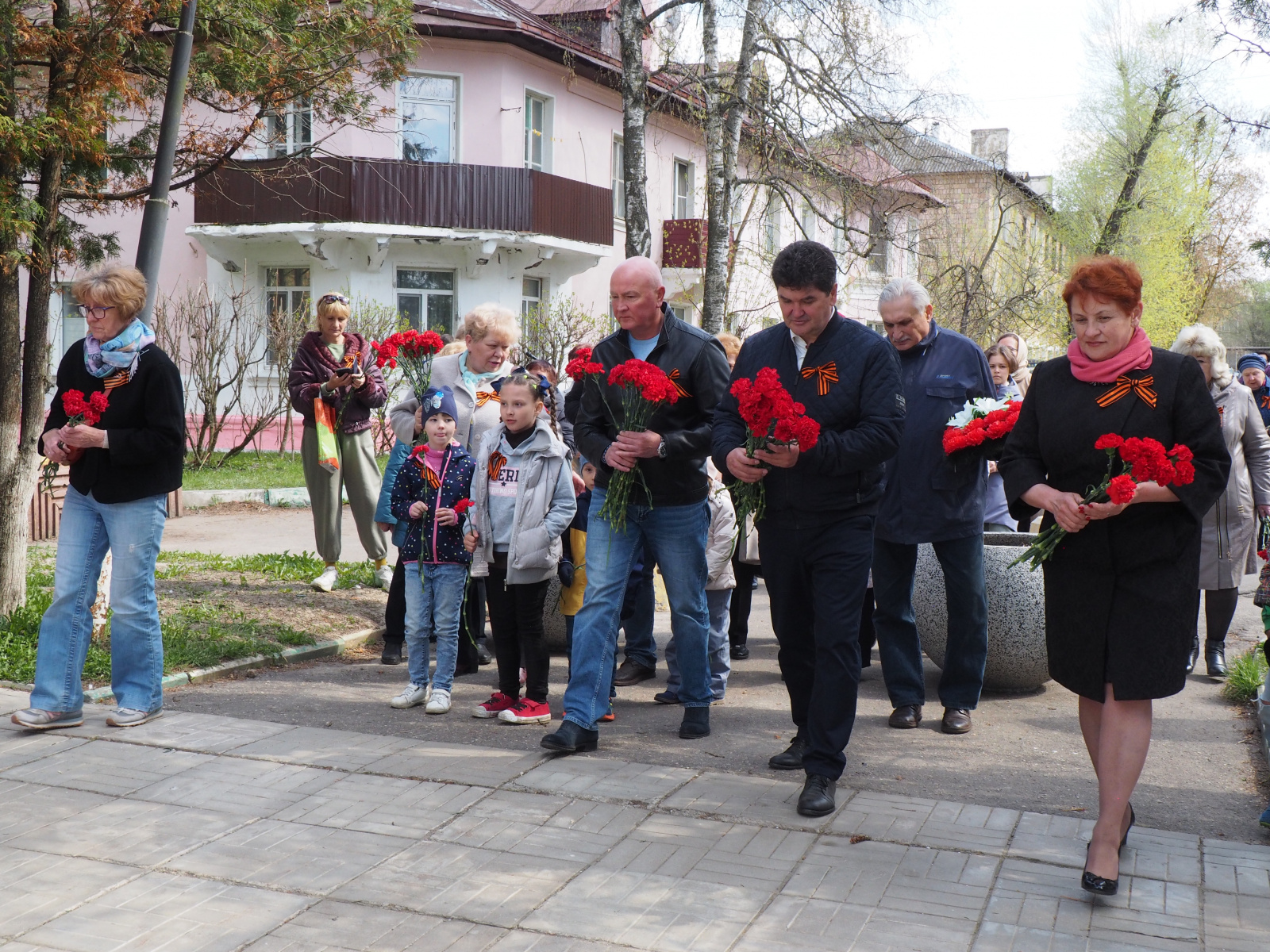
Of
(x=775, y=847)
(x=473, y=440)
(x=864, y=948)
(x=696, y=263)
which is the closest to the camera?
(x=864, y=948)

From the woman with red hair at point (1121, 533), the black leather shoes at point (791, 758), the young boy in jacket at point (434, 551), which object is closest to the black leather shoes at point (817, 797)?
the black leather shoes at point (791, 758)

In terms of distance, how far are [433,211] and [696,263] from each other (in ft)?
23.7

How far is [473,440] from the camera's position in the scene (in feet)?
22.9

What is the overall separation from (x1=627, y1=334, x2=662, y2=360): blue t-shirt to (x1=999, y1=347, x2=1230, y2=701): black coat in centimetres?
201

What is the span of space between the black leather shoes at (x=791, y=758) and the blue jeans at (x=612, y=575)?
688 millimetres

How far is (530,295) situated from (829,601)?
23.3 meters

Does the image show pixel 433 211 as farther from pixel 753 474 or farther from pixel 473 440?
pixel 753 474

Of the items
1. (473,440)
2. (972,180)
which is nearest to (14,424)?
(473,440)

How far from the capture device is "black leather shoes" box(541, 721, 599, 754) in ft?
17.6

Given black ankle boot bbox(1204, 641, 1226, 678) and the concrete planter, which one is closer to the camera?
the concrete planter

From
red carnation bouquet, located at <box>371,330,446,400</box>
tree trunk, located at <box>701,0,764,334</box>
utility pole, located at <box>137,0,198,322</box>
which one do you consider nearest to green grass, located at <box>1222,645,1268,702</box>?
red carnation bouquet, located at <box>371,330,446,400</box>

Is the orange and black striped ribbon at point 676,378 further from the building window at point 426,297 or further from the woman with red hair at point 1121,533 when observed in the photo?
the building window at point 426,297

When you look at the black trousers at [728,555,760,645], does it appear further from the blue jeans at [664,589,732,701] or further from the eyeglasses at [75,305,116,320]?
the eyeglasses at [75,305,116,320]

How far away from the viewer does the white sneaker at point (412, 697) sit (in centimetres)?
630
